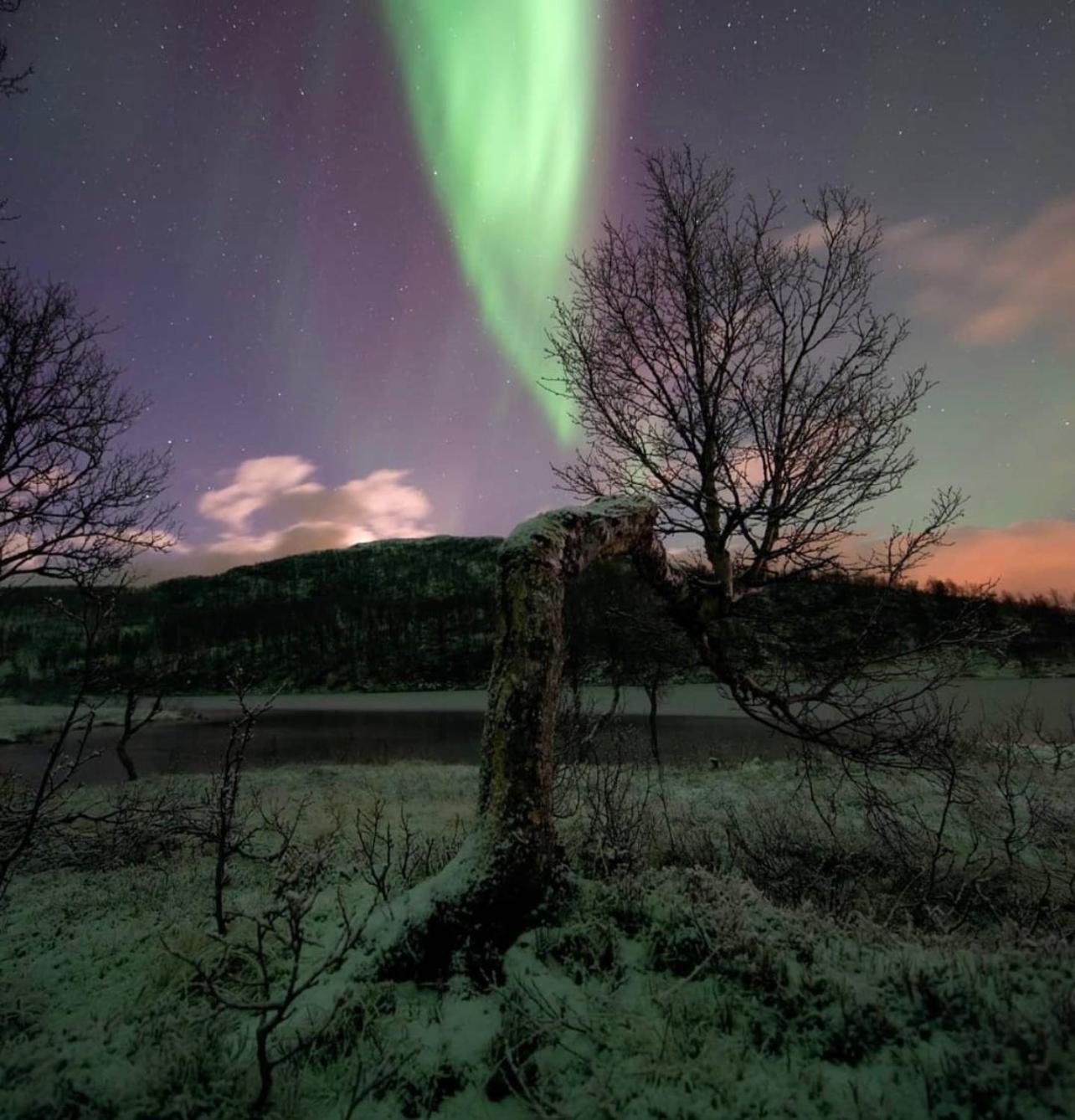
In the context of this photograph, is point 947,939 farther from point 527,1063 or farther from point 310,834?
point 310,834

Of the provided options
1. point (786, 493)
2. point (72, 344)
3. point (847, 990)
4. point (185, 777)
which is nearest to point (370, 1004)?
point (847, 990)

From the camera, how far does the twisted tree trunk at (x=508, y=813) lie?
11.3ft

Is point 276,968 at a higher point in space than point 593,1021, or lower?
lower

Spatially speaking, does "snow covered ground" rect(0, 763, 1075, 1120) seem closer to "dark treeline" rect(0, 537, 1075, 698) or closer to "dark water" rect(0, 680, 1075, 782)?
"dark treeline" rect(0, 537, 1075, 698)

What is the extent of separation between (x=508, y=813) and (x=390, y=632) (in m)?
132

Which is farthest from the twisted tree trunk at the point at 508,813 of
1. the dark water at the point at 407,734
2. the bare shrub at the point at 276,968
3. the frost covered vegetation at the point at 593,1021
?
the dark water at the point at 407,734

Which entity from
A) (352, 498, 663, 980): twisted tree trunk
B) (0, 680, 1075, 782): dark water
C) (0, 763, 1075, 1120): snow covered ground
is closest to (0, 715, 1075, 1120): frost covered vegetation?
(0, 763, 1075, 1120): snow covered ground

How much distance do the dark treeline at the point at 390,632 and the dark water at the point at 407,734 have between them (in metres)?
4.02

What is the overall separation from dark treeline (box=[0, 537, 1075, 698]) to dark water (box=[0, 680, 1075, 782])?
13.2 ft

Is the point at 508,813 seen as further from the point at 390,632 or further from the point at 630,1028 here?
the point at 390,632

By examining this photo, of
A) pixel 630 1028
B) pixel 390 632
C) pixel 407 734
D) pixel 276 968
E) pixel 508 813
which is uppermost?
pixel 390 632

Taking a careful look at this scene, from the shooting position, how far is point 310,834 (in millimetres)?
13039

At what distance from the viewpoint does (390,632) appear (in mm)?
130625

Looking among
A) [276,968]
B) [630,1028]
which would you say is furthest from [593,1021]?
[276,968]
